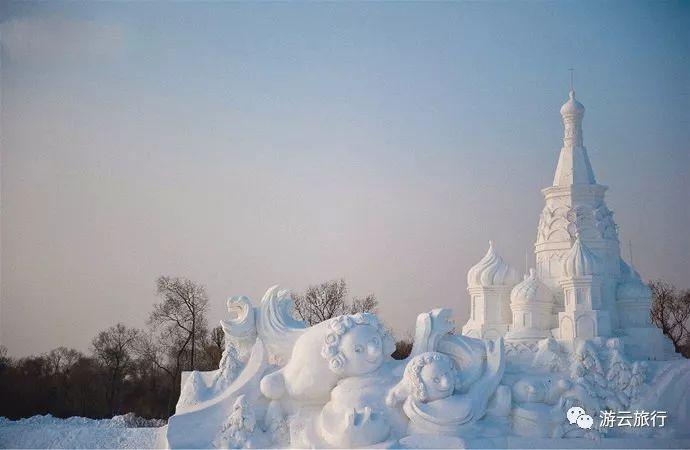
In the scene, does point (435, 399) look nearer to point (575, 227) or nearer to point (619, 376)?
point (619, 376)

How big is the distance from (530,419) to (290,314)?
2.09 metres

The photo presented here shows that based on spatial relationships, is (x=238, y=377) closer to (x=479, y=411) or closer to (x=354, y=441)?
(x=354, y=441)

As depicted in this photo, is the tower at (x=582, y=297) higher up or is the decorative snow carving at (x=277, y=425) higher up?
the tower at (x=582, y=297)

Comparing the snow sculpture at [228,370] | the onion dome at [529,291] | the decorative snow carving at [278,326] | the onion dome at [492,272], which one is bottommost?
the snow sculpture at [228,370]

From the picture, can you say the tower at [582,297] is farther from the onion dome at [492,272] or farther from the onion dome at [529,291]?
the onion dome at [492,272]

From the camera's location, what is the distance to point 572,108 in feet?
43.5

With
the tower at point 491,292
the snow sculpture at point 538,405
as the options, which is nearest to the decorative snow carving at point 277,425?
the snow sculpture at point 538,405

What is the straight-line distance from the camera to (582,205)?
12.6 meters

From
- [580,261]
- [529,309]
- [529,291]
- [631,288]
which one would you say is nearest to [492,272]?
[529,291]

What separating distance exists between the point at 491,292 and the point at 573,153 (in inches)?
114

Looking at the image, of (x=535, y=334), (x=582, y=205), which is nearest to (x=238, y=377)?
(x=535, y=334)

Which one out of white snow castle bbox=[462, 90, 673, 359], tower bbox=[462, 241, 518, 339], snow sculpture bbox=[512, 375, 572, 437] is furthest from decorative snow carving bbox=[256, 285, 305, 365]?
tower bbox=[462, 241, 518, 339]

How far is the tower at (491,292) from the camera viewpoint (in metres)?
12.7

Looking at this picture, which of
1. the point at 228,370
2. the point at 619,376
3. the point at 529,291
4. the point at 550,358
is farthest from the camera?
the point at 529,291
